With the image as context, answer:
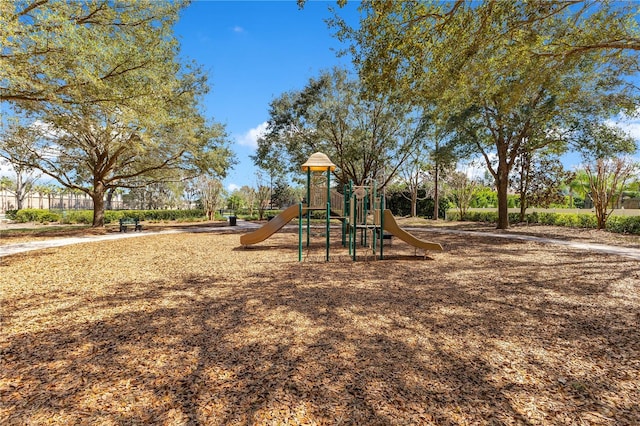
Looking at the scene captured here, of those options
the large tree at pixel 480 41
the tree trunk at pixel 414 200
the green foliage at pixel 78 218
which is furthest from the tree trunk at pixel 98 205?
the tree trunk at pixel 414 200

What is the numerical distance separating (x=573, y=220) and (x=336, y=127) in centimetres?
1480

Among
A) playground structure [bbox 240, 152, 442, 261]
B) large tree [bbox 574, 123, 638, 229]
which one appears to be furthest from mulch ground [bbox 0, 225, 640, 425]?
large tree [bbox 574, 123, 638, 229]

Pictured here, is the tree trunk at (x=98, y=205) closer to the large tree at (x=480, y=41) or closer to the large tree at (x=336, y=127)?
the large tree at (x=336, y=127)

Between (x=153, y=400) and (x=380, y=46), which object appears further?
(x=380, y=46)

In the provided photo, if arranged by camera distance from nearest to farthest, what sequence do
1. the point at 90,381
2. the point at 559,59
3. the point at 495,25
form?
1. the point at 90,381
2. the point at 495,25
3. the point at 559,59

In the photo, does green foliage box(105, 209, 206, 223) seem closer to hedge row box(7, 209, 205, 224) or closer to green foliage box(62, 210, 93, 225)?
hedge row box(7, 209, 205, 224)

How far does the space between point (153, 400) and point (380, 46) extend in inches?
315

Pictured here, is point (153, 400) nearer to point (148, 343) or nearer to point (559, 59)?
point (148, 343)

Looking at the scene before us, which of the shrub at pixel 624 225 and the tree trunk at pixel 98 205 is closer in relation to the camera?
the shrub at pixel 624 225

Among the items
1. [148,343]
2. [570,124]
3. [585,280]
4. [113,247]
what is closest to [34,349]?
[148,343]

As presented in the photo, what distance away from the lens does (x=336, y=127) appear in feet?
64.0

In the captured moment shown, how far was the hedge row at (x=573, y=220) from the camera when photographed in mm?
14969

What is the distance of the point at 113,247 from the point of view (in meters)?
10.5

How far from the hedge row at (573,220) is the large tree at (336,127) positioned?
29.3 ft
